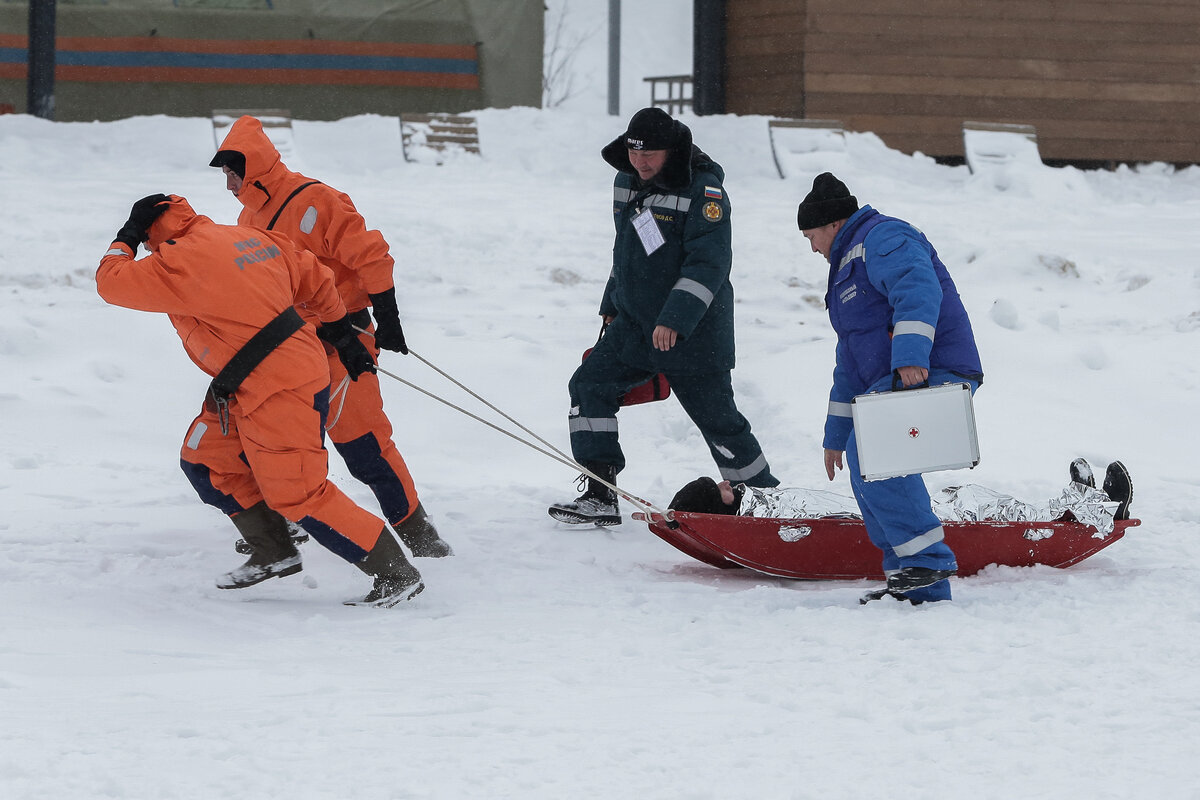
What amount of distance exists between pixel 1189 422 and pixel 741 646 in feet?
13.2

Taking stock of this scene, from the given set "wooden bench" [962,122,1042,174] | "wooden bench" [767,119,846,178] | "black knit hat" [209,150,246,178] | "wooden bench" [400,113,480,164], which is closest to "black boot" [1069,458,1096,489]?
"black knit hat" [209,150,246,178]

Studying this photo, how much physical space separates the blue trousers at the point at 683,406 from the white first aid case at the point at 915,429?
1.18m

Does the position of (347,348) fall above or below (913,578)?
above

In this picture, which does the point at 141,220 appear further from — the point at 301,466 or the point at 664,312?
the point at 664,312

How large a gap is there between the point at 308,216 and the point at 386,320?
438 mm

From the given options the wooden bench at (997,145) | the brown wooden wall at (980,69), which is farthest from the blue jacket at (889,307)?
the brown wooden wall at (980,69)

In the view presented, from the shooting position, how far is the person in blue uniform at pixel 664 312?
457 cm

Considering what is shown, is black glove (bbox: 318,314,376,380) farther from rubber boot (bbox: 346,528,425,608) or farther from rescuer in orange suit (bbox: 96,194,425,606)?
rubber boot (bbox: 346,528,425,608)

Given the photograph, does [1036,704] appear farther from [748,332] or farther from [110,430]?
[748,332]

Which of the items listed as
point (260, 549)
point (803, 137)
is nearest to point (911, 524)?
point (260, 549)

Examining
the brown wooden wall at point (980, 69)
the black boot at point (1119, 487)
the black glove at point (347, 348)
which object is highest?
the brown wooden wall at point (980, 69)

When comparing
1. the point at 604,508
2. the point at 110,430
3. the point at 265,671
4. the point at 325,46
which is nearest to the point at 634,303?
the point at 604,508

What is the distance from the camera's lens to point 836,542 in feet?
13.8

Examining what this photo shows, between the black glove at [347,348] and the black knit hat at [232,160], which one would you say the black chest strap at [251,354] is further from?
the black knit hat at [232,160]
